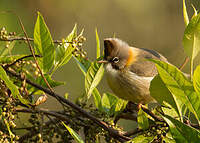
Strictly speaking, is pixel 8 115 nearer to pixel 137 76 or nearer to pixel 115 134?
pixel 115 134

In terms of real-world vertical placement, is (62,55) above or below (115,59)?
above

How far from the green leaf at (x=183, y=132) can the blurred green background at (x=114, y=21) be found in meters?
4.10

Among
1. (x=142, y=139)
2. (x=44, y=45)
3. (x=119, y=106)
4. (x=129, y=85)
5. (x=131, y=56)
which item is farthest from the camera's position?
(x=131, y=56)

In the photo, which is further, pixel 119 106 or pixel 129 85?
pixel 129 85

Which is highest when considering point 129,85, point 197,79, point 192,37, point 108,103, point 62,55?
point 192,37

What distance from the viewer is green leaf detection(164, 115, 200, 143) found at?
135cm

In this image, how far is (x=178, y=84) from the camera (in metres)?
1.33

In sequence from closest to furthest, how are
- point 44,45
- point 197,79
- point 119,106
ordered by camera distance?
point 197,79, point 44,45, point 119,106

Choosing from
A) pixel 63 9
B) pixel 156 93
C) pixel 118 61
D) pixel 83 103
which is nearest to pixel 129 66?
pixel 118 61

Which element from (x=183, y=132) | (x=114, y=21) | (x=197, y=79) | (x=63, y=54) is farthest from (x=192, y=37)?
(x=114, y=21)

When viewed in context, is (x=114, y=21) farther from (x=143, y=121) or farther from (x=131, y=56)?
(x=143, y=121)

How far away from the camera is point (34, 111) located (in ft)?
6.06

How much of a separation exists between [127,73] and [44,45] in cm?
122

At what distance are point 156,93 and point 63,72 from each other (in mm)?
4132
